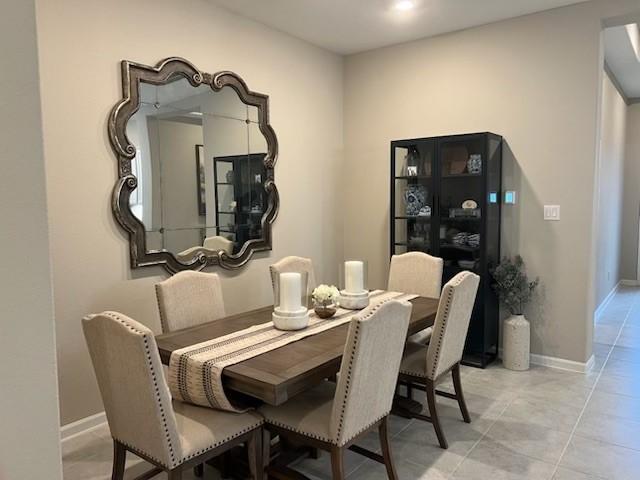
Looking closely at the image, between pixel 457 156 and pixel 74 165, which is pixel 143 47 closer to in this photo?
pixel 74 165

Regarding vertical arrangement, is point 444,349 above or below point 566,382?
above

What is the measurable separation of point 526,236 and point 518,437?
1.78 m

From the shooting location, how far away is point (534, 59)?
3875 millimetres

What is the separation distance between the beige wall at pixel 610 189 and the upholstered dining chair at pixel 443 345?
2792mm

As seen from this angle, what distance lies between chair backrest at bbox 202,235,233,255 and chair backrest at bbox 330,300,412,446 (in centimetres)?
194

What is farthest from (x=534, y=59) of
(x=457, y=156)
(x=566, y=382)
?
(x=566, y=382)

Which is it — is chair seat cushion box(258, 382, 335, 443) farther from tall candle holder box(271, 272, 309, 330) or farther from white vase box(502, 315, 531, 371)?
white vase box(502, 315, 531, 371)

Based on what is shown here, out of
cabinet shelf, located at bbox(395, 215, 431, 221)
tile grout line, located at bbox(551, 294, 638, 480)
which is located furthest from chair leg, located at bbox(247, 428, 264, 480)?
cabinet shelf, located at bbox(395, 215, 431, 221)

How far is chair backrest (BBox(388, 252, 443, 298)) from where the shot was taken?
3582 millimetres

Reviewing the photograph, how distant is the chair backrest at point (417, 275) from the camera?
11.8 ft

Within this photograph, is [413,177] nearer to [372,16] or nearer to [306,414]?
[372,16]

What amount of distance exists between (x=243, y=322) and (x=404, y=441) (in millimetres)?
1173

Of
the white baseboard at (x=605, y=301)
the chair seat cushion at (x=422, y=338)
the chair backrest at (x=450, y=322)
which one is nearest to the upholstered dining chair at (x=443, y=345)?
the chair backrest at (x=450, y=322)

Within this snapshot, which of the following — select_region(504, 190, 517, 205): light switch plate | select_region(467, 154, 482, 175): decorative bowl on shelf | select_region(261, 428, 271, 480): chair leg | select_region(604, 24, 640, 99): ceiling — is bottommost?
select_region(261, 428, 271, 480): chair leg
